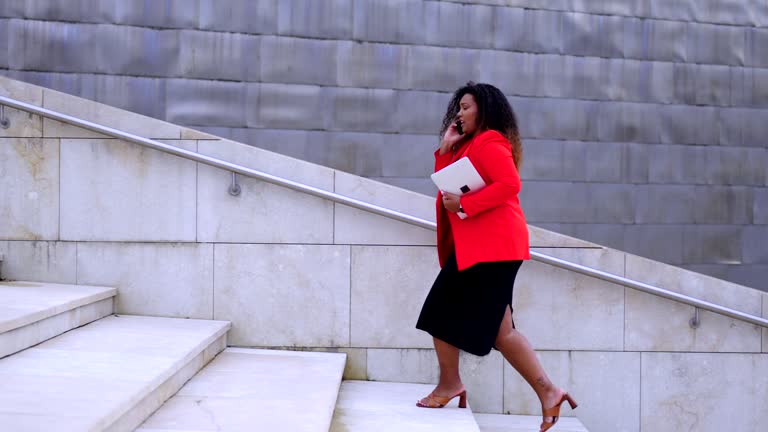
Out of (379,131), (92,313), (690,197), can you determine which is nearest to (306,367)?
(92,313)

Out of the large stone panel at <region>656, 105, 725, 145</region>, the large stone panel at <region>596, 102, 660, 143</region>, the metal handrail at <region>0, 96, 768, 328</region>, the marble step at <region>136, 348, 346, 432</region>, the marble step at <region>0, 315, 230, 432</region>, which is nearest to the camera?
the marble step at <region>0, 315, 230, 432</region>

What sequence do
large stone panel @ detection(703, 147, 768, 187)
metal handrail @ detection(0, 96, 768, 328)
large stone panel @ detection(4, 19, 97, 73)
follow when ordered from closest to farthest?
metal handrail @ detection(0, 96, 768, 328) → large stone panel @ detection(4, 19, 97, 73) → large stone panel @ detection(703, 147, 768, 187)

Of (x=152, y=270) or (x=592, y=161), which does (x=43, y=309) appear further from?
(x=592, y=161)

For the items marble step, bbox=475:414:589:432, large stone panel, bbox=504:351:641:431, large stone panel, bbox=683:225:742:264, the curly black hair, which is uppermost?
the curly black hair

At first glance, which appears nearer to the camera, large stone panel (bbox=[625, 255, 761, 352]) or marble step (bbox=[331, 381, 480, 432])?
marble step (bbox=[331, 381, 480, 432])

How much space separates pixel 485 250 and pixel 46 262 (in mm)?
3108

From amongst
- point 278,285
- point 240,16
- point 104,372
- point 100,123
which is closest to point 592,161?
point 240,16

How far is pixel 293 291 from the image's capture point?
5320mm

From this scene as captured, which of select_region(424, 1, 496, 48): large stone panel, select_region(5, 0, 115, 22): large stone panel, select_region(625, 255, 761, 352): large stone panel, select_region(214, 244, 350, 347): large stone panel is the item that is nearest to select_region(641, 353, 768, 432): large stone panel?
select_region(625, 255, 761, 352): large stone panel

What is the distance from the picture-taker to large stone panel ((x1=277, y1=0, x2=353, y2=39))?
30.8 ft

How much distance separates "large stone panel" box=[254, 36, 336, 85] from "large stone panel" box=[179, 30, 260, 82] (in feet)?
0.32

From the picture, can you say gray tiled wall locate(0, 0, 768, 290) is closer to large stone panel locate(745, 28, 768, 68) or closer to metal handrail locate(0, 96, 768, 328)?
large stone panel locate(745, 28, 768, 68)

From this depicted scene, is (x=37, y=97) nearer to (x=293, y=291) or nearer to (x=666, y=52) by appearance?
(x=293, y=291)

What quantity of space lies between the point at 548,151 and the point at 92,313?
→ 689cm
